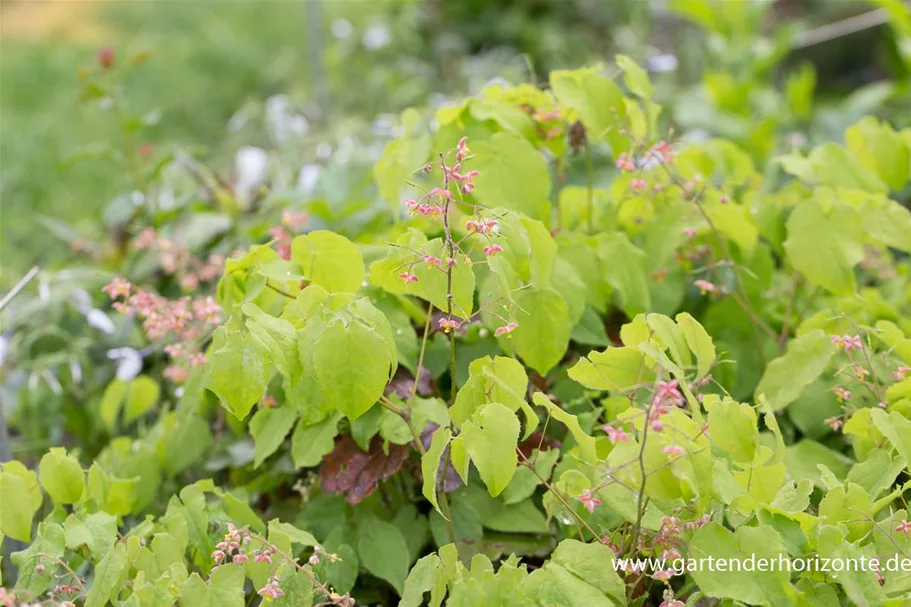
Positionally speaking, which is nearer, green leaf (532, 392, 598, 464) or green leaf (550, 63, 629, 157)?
green leaf (532, 392, 598, 464)

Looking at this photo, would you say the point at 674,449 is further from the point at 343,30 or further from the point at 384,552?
the point at 343,30

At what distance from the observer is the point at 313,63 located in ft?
10.2

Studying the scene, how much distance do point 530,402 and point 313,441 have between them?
0.95 ft

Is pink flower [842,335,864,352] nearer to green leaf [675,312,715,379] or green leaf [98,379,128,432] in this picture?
green leaf [675,312,715,379]

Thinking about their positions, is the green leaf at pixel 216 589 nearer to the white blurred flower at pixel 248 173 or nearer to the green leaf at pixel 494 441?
the green leaf at pixel 494 441

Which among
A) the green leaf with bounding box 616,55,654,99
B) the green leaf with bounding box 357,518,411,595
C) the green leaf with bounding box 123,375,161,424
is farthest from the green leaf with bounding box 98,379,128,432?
the green leaf with bounding box 616,55,654,99

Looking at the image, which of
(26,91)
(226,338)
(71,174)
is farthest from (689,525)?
(26,91)

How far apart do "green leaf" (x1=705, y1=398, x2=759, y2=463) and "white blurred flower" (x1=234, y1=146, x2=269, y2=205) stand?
52.7 inches

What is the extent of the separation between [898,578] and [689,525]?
0.19m

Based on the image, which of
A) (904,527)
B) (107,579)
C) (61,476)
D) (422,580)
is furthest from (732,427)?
(61,476)

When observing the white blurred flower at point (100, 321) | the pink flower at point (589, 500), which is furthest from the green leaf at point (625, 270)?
the white blurred flower at point (100, 321)

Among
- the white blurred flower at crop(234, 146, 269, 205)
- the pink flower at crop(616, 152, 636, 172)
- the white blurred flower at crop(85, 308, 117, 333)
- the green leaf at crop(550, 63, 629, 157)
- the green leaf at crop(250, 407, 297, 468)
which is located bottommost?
the white blurred flower at crop(85, 308, 117, 333)

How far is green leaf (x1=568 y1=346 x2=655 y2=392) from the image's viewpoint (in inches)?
35.8

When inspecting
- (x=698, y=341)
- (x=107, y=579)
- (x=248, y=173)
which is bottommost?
(x=248, y=173)
